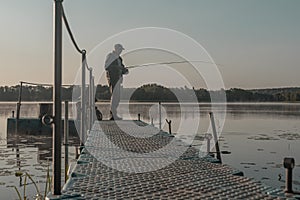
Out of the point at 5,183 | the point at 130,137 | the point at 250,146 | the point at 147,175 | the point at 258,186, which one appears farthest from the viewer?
the point at 250,146

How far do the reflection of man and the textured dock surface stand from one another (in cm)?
557

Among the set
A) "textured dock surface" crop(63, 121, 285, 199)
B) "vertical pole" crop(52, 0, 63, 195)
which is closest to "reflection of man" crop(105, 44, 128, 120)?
"textured dock surface" crop(63, 121, 285, 199)

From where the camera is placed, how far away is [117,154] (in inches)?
172

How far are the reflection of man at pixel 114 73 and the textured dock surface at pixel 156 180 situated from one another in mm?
5566

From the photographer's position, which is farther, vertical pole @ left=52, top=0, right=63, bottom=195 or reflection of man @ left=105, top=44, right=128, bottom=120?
reflection of man @ left=105, top=44, right=128, bottom=120

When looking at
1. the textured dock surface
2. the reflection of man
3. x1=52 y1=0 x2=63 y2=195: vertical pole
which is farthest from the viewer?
the reflection of man

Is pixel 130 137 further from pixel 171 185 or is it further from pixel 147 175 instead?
pixel 171 185

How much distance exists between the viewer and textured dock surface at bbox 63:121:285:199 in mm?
2584

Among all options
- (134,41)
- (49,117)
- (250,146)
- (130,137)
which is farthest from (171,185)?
(250,146)

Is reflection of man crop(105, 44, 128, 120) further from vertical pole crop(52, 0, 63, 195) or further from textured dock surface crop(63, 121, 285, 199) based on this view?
vertical pole crop(52, 0, 63, 195)

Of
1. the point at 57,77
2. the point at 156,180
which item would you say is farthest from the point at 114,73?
the point at 57,77

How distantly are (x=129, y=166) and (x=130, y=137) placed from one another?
257 cm

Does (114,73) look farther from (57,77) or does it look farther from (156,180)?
(57,77)

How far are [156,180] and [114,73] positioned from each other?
7.12m
